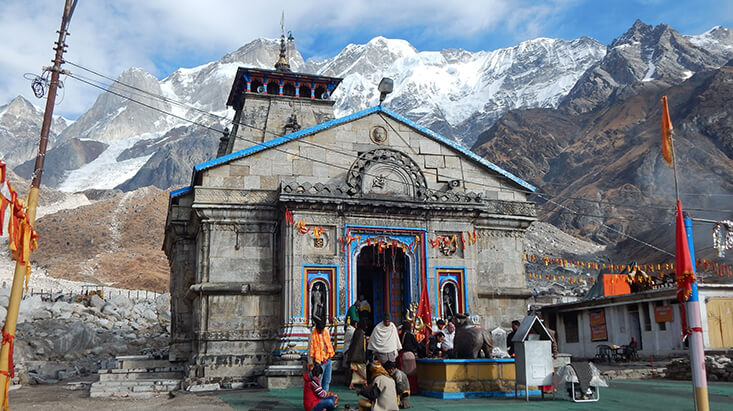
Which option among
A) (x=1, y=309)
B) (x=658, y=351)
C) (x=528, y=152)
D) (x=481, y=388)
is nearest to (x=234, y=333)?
(x=481, y=388)

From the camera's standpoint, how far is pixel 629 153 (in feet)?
344

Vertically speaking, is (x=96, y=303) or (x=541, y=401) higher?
(x=96, y=303)

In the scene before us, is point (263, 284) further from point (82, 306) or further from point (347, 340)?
point (82, 306)

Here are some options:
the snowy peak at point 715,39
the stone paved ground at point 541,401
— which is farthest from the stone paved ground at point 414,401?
the snowy peak at point 715,39

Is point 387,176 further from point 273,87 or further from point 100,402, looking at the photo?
point 273,87

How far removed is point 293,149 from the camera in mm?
19781

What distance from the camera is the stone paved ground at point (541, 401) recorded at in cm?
1216

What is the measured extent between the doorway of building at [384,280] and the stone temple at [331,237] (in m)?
0.06

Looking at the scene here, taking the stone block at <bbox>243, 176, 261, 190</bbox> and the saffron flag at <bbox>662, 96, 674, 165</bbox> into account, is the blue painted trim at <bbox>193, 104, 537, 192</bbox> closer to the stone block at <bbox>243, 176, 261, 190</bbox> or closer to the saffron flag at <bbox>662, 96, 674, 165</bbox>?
the stone block at <bbox>243, 176, 261, 190</bbox>

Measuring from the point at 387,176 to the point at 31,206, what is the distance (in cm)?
1092

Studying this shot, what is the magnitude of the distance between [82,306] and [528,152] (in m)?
104

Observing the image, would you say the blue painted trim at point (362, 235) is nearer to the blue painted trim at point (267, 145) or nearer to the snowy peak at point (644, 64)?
the blue painted trim at point (267, 145)

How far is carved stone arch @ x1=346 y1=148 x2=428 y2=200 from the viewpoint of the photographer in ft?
64.5

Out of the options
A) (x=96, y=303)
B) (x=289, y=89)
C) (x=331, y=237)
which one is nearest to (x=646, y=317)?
(x=331, y=237)
